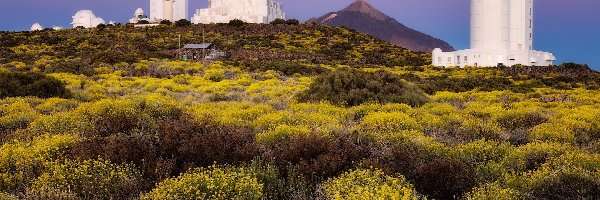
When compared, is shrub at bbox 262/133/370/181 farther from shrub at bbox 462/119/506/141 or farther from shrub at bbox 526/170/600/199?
shrub at bbox 462/119/506/141

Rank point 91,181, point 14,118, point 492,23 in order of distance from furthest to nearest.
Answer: point 492,23 < point 14,118 < point 91,181

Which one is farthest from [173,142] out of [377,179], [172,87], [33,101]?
[172,87]

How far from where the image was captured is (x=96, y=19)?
10888 cm

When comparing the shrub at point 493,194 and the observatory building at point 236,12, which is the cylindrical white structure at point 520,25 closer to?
the observatory building at point 236,12

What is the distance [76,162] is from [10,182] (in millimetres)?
878

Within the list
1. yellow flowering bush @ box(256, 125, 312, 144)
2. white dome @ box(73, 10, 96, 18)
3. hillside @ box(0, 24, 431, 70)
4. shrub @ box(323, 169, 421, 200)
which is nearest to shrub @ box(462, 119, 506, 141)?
yellow flowering bush @ box(256, 125, 312, 144)

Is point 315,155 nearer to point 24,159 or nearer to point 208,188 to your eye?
point 208,188

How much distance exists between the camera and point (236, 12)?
312 ft

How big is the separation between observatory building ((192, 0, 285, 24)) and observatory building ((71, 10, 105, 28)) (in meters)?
25.3

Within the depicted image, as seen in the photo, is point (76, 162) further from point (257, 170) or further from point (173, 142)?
point (257, 170)

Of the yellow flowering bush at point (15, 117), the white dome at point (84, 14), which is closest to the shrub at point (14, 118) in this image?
the yellow flowering bush at point (15, 117)

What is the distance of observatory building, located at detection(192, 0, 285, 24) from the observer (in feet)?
308

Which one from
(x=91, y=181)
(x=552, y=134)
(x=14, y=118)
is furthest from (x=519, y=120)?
(x=14, y=118)

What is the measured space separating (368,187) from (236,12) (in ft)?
300
